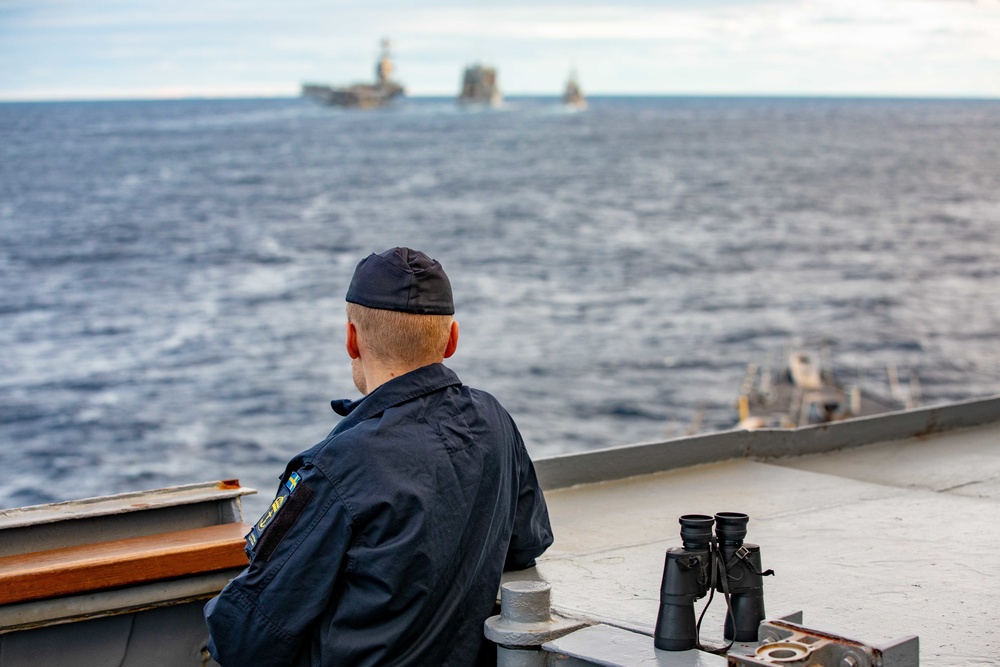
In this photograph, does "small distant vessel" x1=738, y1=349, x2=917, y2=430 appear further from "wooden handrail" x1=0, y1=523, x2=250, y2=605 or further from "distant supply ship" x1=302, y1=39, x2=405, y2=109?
"distant supply ship" x1=302, y1=39, x2=405, y2=109

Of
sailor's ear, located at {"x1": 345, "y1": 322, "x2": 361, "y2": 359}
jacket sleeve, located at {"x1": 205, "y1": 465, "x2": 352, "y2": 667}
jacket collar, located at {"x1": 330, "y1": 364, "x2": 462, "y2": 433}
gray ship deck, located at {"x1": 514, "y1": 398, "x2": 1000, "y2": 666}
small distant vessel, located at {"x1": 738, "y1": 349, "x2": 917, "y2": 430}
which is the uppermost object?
sailor's ear, located at {"x1": 345, "y1": 322, "x2": 361, "y2": 359}

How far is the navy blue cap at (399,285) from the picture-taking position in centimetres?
262

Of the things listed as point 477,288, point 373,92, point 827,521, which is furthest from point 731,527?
point 373,92

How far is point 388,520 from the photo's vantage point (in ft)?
8.13

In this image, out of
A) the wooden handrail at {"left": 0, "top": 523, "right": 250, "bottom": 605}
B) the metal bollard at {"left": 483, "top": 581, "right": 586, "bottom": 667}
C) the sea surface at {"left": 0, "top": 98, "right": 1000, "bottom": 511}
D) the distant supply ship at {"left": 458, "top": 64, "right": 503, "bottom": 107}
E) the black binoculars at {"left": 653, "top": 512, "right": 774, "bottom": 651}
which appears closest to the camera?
the black binoculars at {"left": 653, "top": 512, "right": 774, "bottom": 651}

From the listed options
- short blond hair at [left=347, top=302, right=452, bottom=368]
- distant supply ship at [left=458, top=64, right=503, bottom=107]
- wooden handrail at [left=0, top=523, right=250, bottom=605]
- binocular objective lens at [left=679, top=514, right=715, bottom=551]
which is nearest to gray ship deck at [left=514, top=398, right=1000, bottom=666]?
binocular objective lens at [left=679, top=514, right=715, bottom=551]

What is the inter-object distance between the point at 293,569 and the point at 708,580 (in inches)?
35.1

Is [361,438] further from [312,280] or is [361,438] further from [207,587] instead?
[312,280]

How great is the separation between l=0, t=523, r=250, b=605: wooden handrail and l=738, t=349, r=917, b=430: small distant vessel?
709 inches

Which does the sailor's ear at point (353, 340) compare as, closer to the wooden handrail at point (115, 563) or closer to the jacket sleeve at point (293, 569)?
the jacket sleeve at point (293, 569)

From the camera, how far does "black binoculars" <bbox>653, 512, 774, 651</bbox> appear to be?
2.42 metres

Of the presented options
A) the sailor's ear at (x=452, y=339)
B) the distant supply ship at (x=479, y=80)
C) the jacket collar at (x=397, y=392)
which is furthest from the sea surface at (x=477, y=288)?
the distant supply ship at (x=479, y=80)

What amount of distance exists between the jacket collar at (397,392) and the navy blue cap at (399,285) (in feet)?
0.48

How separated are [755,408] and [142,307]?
2119cm
